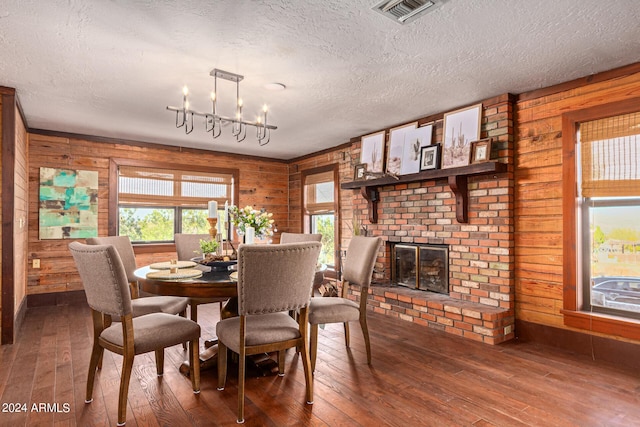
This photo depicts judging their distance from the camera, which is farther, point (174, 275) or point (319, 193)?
point (319, 193)

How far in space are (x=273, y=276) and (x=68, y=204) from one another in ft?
13.8

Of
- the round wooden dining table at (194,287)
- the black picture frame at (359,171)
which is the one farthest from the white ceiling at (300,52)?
the round wooden dining table at (194,287)

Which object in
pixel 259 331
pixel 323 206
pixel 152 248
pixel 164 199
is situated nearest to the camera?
pixel 259 331

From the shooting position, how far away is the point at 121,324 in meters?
2.26

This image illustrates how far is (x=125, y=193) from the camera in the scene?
5465 millimetres

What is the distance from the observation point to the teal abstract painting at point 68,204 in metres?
4.86

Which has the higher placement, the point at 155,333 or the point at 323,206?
the point at 323,206

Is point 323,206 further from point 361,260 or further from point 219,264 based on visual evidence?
point 219,264

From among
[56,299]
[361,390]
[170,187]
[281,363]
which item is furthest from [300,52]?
[56,299]

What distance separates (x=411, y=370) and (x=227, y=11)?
2.72m

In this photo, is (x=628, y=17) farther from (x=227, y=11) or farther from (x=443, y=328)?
(x=443, y=328)

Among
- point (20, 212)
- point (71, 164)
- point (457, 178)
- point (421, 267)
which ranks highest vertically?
point (71, 164)

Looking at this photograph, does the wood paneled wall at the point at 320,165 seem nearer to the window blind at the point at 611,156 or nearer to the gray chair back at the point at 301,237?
the gray chair back at the point at 301,237

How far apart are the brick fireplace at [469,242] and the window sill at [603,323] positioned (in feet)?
1.67
